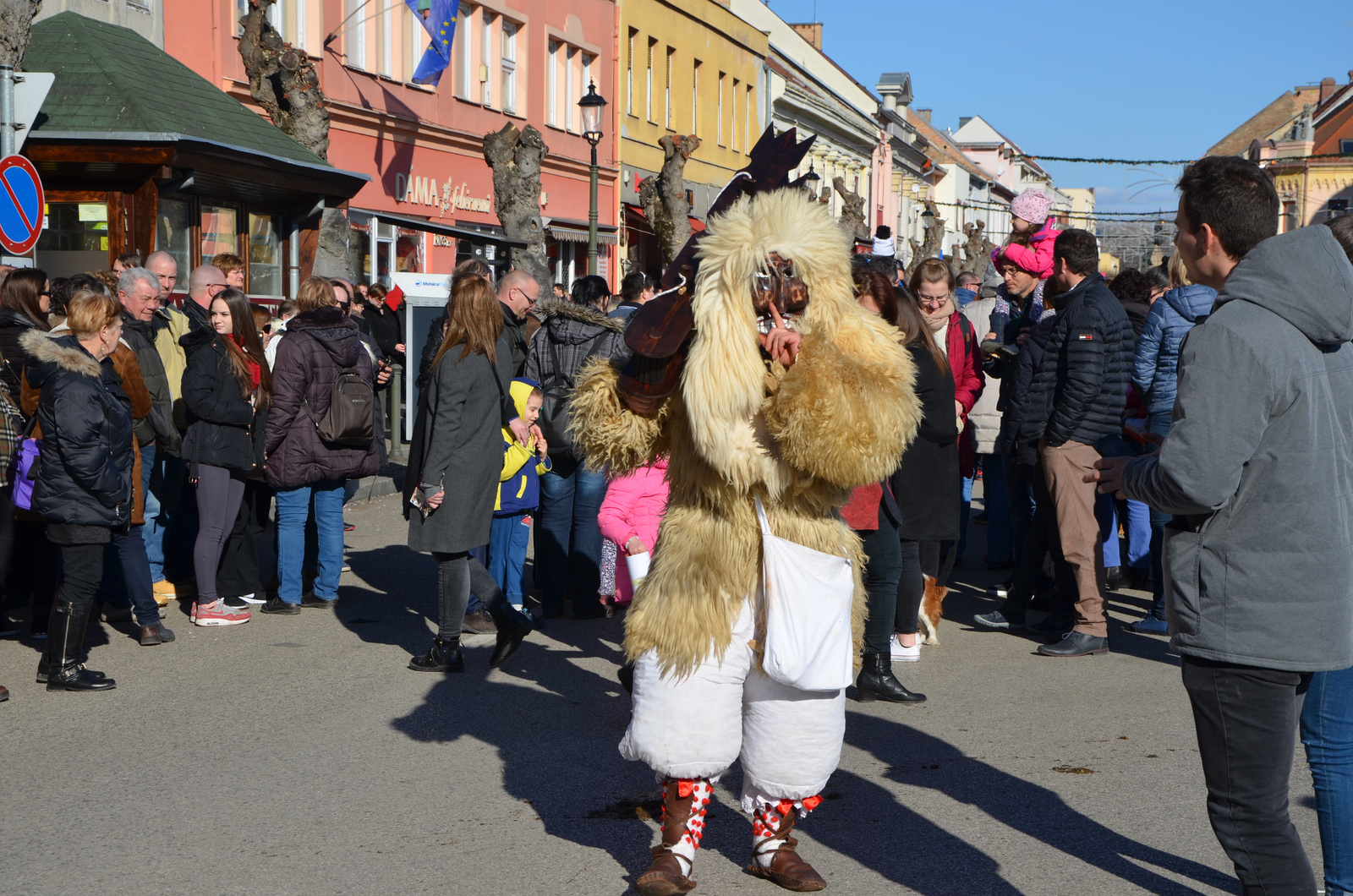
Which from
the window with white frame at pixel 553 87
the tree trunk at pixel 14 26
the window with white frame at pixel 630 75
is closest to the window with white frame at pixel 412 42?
the window with white frame at pixel 553 87

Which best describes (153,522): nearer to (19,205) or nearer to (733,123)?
(19,205)

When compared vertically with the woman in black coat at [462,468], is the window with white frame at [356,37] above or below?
above

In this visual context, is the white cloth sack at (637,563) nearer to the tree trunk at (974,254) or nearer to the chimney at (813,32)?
the tree trunk at (974,254)

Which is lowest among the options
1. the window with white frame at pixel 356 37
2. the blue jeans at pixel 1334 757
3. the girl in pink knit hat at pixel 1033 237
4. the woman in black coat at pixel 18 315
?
the blue jeans at pixel 1334 757

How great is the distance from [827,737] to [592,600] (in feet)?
13.9

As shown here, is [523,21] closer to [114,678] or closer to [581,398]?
[114,678]

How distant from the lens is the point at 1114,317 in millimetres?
6902

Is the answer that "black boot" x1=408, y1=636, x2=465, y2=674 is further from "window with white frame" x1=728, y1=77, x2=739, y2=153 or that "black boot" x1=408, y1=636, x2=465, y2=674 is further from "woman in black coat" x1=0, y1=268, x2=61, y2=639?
"window with white frame" x1=728, y1=77, x2=739, y2=153

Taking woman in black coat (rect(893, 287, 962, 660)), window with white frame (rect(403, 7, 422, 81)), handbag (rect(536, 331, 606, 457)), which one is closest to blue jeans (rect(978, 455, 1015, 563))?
woman in black coat (rect(893, 287, 962, 660))

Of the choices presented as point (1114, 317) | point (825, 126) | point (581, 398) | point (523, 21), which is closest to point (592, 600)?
point (1114, 317)

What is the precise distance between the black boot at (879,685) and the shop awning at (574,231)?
21.0 m

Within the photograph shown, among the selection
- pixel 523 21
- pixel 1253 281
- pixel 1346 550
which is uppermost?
pixel 523 21

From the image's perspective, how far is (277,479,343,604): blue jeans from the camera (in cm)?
794

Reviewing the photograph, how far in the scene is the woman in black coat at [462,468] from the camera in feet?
21.0
